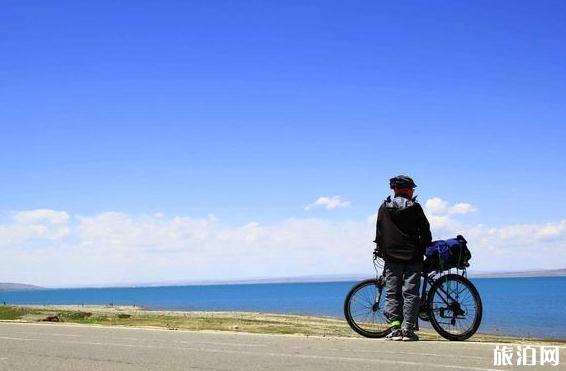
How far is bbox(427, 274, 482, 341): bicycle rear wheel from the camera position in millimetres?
10680

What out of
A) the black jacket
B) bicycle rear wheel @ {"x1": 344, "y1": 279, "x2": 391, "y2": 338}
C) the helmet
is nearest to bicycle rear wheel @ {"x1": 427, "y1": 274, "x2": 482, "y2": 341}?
the black jacket

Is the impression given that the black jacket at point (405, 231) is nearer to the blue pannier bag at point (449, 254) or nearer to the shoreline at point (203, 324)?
the blue pannier bag at point (449, 254)

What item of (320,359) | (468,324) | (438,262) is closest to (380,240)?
(438,262)

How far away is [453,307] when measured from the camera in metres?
10.7

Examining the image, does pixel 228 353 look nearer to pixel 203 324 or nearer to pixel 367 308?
pixel 367 308

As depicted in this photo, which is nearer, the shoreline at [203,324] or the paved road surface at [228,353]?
the paved road surface at [228,353]

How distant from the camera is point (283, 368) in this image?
308 inches

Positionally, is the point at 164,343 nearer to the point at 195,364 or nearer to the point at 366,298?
the point at 195,364

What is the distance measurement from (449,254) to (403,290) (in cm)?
97

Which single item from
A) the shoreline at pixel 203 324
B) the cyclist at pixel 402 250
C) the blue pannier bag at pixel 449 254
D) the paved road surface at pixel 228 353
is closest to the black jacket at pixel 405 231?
the cyclist at pixel 402 250

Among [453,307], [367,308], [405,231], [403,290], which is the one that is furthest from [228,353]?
[453,307]

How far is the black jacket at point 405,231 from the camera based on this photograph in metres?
10.7

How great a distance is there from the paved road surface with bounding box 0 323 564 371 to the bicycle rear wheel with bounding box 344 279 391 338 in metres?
0.46

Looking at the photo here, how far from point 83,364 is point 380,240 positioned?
17.1 ft
